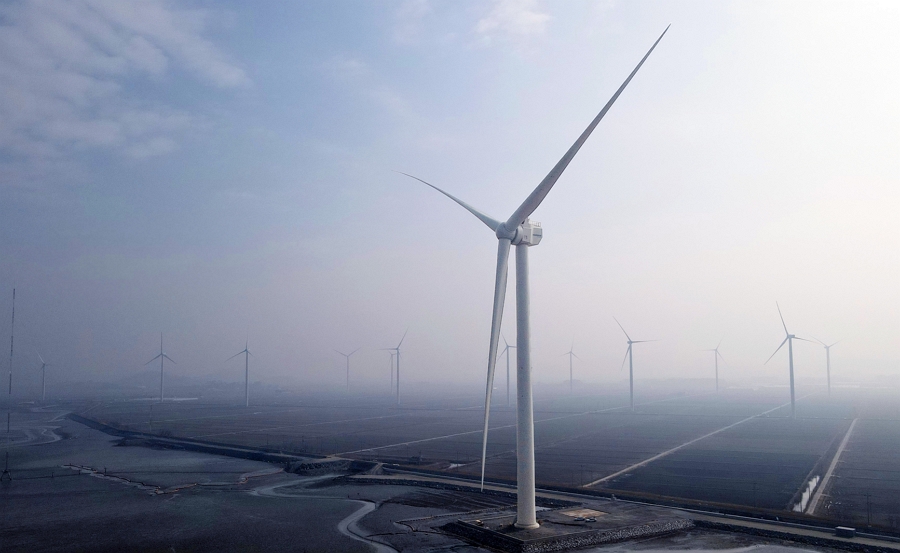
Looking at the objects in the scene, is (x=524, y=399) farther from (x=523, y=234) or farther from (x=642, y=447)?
(x=642, y=447)

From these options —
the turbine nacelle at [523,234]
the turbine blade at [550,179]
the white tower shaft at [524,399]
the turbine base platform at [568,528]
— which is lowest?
the turbine base platform at [568,528]

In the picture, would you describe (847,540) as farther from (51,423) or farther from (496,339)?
(51,423)

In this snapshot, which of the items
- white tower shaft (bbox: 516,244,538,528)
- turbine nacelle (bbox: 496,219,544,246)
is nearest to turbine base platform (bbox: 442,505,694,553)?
white tower shaft (bbox: 516,244,538,528)

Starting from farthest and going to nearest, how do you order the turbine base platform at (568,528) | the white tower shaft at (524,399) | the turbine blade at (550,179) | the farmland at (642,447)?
the farmland at (642,447), the white tower shaft at (524,399), the turbine base platform at (568,528), the turbine blade at (550,179)

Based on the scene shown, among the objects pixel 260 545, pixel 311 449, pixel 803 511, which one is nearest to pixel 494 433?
pixel 311 449

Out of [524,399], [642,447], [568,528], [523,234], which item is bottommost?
[642,447]

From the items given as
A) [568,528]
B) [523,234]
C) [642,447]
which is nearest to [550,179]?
[523,234]

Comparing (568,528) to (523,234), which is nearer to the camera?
(523,234)

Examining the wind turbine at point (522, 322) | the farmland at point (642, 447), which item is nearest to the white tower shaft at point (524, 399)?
the wind turbine at point (522, 322)

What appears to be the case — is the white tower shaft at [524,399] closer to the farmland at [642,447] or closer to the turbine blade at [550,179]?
the turbine blade at [550,179]
